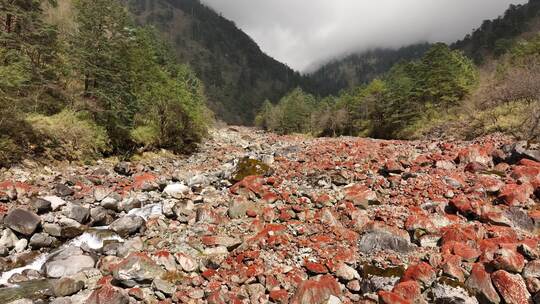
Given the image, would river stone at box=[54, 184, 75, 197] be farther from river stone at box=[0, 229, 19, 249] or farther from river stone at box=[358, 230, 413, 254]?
river stone at box=[358, 230, 413, 254]

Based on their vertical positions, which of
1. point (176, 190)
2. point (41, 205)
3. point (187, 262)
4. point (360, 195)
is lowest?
point (41, 205)

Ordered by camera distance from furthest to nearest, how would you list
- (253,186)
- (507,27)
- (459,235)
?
(507,27) → (253,186) → (459,235)

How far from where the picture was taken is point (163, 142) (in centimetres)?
3938

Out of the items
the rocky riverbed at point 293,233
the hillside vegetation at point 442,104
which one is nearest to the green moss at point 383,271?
A: the rocky riverbed at point 293,233

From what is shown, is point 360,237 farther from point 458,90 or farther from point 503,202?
point 458,90

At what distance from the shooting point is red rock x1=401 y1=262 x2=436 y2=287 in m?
10.6

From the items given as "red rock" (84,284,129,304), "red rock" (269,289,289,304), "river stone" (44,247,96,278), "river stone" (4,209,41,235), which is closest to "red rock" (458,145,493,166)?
"red rock" (269,289,289,304)

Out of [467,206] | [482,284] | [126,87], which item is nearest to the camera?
[482,284]

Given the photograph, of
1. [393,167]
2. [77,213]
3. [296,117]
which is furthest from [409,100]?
[77,213]

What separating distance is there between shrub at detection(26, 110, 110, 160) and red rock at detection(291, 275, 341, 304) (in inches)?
925

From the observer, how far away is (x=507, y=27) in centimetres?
16338

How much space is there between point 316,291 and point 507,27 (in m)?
202

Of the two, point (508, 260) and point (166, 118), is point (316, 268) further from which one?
point (166, 118)

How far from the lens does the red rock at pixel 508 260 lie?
34.0 feet
